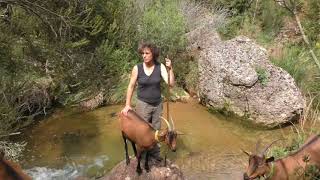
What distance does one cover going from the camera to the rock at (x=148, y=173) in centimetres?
694

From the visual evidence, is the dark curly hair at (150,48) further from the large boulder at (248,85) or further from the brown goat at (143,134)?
the large boulder at (248,85)

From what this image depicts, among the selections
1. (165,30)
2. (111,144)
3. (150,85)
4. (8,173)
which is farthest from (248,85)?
(8,173)

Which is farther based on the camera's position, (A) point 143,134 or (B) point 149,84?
(B) point 149,84

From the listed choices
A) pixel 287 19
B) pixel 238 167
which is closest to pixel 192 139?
pixel 238 167

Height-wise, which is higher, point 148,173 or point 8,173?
point 8,173

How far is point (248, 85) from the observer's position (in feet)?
35.4

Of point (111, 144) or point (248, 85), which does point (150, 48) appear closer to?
point (111, 144)

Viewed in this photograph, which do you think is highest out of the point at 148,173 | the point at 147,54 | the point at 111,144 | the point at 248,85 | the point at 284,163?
the point at 147,54

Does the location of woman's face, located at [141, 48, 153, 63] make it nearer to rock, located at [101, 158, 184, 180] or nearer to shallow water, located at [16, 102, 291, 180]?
rock, located at [101, 158, 184, 180]

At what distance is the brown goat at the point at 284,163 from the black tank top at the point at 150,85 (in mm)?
1536

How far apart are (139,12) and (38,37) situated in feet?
10.8

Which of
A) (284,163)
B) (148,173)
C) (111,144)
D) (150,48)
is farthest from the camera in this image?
(111,144)

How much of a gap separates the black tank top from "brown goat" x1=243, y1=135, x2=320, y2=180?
1.54m

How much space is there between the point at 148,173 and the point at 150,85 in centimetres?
121
